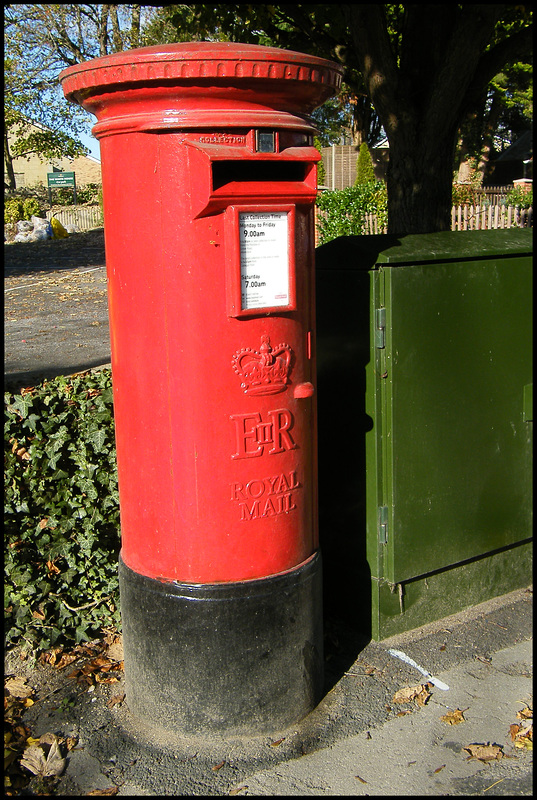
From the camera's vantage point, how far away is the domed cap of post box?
7.41 ft

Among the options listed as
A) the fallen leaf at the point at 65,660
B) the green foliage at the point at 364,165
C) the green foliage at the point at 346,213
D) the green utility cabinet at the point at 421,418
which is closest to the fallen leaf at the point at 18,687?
the fallen leaf at the point at 65,660

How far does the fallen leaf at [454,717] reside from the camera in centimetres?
288

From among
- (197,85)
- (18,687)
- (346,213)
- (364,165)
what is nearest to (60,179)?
(364,165)

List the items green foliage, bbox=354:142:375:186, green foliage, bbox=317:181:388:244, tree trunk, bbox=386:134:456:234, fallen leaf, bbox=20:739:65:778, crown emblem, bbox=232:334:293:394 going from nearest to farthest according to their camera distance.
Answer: crown emblem, bbox=232:334:293:394
fallen leaf, bbox=20:739:65:778
tree trunk, bbox=386:134:456:234
green foliage, bbox=317:181:388:244
green foliage, bbox=354:142:375:186

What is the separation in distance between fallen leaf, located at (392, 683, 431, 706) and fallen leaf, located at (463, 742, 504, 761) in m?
0.30

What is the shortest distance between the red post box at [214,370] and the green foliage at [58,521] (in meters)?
0.52

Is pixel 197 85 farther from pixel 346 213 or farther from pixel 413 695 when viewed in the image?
pixel 346 213

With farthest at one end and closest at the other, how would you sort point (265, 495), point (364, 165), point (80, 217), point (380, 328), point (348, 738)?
point (80, 217) → point (364, 165) → point (380, 328) → point (348, 738) → point (265, 495)

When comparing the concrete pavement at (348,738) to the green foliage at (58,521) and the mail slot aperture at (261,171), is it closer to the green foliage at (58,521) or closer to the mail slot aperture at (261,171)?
the green foliage at (58,521)

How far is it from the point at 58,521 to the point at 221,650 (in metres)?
1.07

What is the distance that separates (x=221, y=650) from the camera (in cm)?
270

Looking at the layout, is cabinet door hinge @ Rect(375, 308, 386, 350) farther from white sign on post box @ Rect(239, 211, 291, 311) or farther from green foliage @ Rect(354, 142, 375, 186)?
green foliage @ Rect(354, 142, 375, 186)

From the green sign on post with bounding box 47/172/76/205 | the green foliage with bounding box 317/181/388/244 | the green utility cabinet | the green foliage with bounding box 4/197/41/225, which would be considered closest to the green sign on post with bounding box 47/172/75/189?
the green sign on post with bounding box 47/172/76/205

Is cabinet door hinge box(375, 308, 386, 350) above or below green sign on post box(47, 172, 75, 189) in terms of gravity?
below
